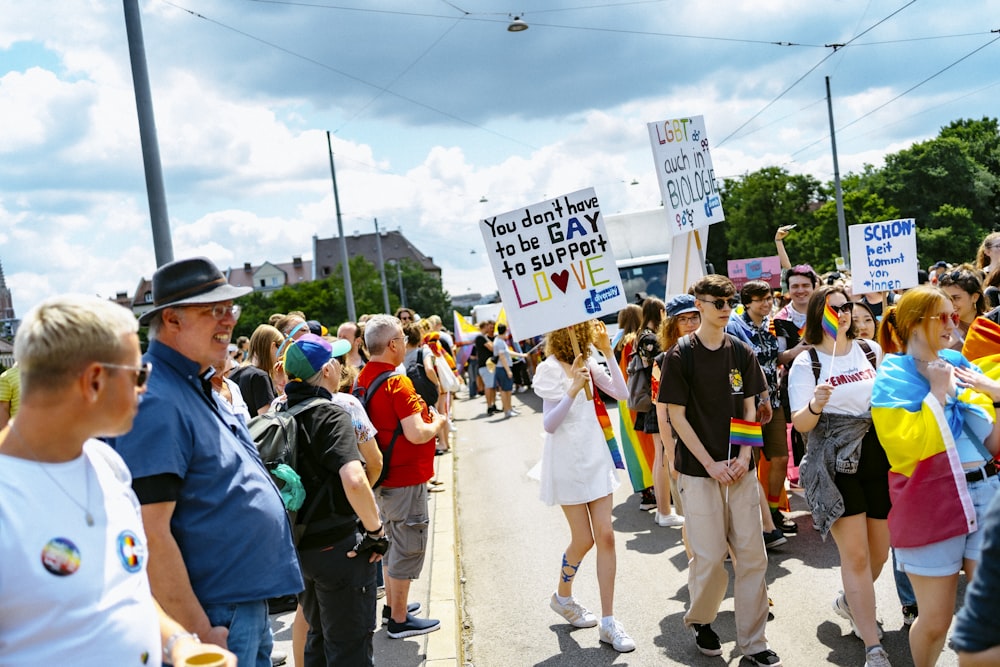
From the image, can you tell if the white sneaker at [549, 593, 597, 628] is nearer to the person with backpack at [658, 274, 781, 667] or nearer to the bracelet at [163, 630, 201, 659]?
the person with backpack at [658, 274, 781, 667]

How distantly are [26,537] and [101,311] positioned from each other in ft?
1.74

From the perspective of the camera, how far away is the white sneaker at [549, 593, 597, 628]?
555 centimetres

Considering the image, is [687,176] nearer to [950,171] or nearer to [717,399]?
[717,399]

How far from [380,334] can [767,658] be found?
2849 mm

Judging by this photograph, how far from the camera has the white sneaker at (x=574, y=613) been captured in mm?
5555

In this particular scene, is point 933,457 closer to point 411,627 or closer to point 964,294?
point 964,294

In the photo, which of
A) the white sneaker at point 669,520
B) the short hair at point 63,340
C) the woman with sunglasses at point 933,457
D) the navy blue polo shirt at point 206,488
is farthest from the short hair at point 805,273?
the short hair at point 63,340

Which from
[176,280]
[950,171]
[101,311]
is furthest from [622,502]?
[950,171]

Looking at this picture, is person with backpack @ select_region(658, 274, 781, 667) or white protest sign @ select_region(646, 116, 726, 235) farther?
white protest sign @ select_region(646, 116, 726, 235)

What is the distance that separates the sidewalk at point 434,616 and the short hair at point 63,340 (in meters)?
3.63

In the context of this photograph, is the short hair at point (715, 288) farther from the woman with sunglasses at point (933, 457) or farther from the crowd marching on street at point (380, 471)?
the woman with sunglasses at point (933, 457)

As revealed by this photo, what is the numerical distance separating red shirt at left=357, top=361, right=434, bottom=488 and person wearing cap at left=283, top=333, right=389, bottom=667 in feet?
3.76

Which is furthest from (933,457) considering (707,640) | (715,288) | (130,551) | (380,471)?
(130,551)

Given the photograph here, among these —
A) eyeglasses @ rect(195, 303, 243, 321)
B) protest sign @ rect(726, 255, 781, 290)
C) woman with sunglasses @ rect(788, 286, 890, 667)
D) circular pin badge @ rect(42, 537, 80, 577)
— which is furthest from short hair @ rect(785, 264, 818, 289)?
protest sign @ rect(726, 255, 781, 290)
